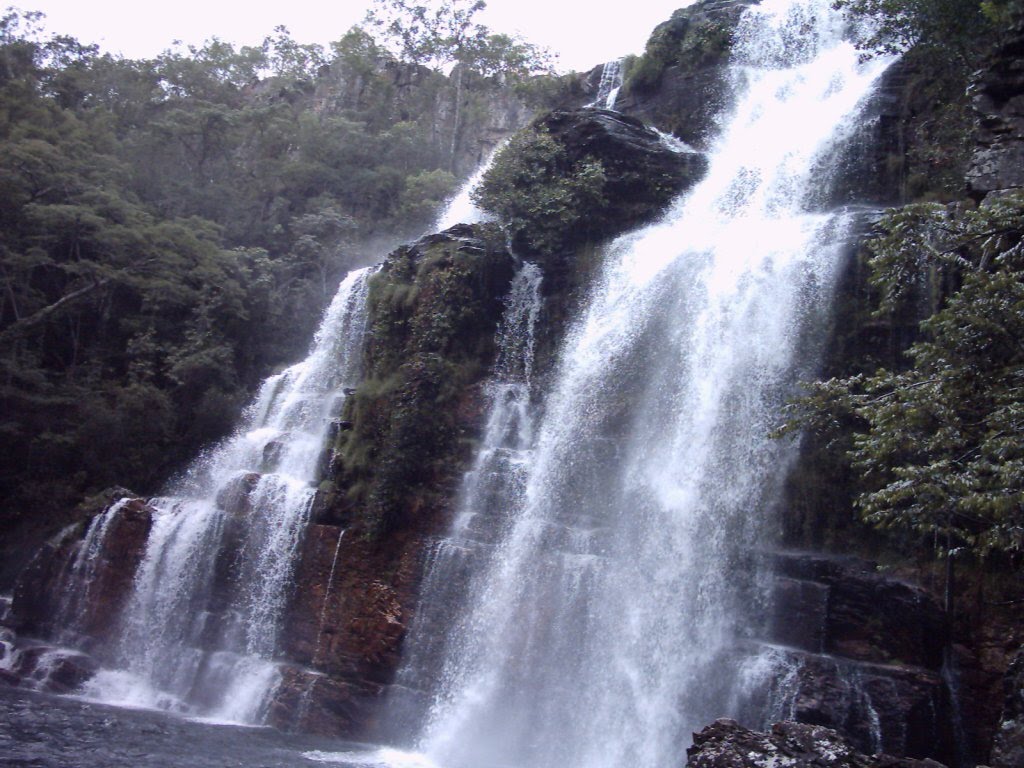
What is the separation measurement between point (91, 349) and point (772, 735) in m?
22.6

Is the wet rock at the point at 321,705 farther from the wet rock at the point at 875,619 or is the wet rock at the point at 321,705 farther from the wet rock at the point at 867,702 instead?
the wet rock at the point at 875,619

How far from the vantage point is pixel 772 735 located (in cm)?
728

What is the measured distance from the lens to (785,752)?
7020 millimetres

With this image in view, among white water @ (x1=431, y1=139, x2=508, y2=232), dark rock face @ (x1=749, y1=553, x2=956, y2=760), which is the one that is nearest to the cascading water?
dark rock face @ (x1=749, y1=553, x2=956, y2=760)

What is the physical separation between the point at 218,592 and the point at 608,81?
19.4 metres

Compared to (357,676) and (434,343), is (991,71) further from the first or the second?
(357,676)

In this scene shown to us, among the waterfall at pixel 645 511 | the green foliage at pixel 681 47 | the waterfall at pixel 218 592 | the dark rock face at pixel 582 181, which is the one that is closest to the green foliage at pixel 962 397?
the waterfall at pixel 645 511

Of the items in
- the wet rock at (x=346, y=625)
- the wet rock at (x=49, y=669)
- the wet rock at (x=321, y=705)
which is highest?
the wet rock at (x=346, y=625)

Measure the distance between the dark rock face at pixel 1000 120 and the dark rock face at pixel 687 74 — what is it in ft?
30.9

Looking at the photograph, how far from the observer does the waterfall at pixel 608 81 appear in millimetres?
26456

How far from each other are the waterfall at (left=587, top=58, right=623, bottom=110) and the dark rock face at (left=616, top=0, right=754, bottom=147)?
4.68 ft

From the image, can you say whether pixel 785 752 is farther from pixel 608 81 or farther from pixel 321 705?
pixel 608 81

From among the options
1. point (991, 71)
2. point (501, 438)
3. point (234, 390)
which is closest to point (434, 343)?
point (501, 438)

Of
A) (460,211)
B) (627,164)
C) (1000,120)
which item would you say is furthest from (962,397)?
(460,211)
